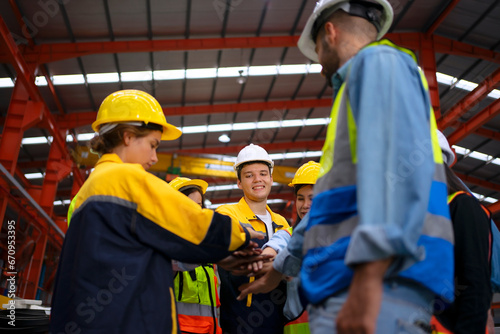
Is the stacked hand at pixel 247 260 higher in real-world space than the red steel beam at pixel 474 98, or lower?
lower

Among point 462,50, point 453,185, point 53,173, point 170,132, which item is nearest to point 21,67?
point 53,173

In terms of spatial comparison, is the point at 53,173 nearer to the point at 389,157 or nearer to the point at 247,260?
the point at 247,260

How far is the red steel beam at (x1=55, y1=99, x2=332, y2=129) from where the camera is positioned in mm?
17375

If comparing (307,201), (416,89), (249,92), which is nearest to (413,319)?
(416,89)

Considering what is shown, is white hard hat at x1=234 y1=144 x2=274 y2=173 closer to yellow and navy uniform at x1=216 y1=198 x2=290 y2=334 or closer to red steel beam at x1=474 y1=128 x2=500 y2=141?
yellow and navy uniform at x1=216 y1=198 x2=290 y2=334

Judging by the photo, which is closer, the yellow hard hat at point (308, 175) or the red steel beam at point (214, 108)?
the yellow hard hat at point (308, 175)

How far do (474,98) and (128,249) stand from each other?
15902 mm

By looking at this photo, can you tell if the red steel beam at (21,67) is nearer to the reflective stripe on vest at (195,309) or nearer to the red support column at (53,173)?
the red support column at (53,173)

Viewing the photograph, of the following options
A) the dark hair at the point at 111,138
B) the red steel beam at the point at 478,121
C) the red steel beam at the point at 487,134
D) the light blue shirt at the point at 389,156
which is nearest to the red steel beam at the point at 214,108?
the red steel beam at the point at 478,121

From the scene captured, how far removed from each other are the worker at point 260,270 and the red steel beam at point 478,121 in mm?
14134

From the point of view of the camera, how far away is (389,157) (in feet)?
4.81

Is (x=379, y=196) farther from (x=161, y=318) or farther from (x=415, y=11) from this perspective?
(x=415, y=11)

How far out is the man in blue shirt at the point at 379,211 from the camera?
139 cm

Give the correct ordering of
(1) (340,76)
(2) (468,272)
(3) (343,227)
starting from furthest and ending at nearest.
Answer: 1. (2) (468,272)
2. (1) (340,76)
3. (3) (343,227)
